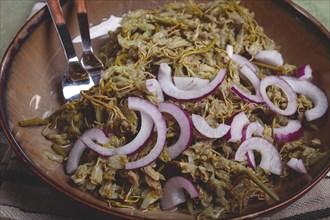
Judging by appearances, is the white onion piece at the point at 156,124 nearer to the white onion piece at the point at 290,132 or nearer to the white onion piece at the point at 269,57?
the white onion piece at the point at 290,132

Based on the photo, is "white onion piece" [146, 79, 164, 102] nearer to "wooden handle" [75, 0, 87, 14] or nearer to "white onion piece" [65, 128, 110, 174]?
"white onion piece" [65, 128, 110, 174]

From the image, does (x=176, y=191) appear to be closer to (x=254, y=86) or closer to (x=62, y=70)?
(x=254, y=86)

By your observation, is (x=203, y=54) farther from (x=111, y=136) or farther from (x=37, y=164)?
(x=37, y=164)

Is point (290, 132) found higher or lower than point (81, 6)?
higher

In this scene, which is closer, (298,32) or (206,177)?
(206,177)

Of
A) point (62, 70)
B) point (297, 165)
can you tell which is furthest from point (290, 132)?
point (62, 70)

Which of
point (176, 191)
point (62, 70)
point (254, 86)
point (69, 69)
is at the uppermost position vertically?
point (254, 86)

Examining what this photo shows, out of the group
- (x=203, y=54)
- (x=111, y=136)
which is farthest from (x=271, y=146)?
(x=111, y=136)
